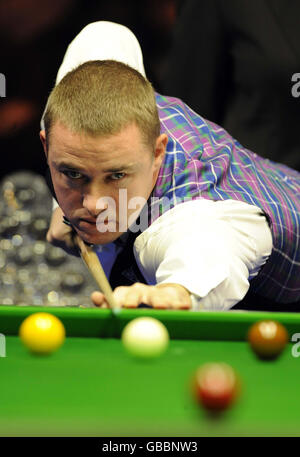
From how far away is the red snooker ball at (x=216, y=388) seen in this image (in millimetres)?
1034

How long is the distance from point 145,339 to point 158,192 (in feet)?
2.91

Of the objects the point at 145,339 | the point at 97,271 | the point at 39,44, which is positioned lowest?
the point at 145,339

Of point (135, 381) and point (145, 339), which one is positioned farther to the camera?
point (145, 339)

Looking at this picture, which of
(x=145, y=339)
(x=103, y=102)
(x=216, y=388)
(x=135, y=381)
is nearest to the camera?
(x=216, y=388)

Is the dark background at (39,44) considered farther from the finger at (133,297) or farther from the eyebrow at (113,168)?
the finger at (133,297)

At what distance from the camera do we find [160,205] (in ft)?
6.97

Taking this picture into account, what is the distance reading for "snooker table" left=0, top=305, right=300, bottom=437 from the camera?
39.1 inches

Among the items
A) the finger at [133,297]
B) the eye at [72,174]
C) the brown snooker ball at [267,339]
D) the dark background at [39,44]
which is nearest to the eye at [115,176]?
the eye at [72,174]

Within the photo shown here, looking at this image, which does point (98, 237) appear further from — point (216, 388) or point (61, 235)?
point (216, 388)

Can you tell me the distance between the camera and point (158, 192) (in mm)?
2139

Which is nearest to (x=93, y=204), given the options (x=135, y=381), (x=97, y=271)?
(x=97, y=271)

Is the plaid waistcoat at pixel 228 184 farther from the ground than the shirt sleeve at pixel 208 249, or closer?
farther from the ground

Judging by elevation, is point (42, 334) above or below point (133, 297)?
below

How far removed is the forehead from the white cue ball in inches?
30.0
